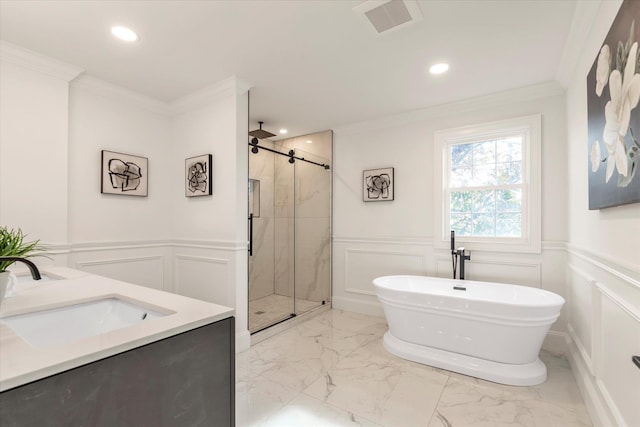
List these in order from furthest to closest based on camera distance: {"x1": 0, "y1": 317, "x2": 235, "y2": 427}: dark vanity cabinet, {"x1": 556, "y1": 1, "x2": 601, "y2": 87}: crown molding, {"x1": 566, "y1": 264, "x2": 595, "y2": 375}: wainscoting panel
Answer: {"x1": 566, "y1": 264, "x2": 595, "y2": 375}: wainscoting panel
{"x1": 556, "y1": 1, "x2": 601, "y2": 87}: crown molding
{"x1": 0, "y1": 317, "x2": 235, "y2": 427}: dark vanity cabinet

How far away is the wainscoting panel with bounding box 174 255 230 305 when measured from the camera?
2887 mm

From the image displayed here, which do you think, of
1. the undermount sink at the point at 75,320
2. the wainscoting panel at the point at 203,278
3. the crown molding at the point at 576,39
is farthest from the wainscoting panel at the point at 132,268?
the crown molding at the point at 576,39

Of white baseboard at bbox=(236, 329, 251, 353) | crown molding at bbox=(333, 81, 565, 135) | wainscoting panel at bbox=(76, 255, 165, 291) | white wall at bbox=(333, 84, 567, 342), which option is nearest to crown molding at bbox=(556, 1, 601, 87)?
crown molding at bbox=(333, 81, 565, 135)

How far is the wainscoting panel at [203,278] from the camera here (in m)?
2.89

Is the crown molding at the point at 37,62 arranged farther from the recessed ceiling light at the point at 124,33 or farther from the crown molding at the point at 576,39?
the crown molding at the point at 576,39

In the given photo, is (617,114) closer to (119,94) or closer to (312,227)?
(312,227)

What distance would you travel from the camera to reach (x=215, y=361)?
1039mm

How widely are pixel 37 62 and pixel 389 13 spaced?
2.74m

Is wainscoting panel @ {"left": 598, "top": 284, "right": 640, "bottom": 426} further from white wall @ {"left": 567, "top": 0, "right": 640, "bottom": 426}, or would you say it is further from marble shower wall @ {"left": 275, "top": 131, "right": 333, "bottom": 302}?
marble shower wall @ {"left": 275, "top": 131, "right": 333, "bottom": 302}

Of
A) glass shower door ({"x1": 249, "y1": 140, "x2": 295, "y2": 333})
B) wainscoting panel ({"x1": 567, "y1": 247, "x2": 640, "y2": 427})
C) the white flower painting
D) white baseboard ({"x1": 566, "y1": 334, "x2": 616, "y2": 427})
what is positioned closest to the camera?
the white flower painting

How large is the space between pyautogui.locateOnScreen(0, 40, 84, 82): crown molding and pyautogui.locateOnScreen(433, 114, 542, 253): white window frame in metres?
3.59

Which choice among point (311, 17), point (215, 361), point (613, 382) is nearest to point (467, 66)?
point (311, 17)

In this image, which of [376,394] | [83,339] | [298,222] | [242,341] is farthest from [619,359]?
[298,222]

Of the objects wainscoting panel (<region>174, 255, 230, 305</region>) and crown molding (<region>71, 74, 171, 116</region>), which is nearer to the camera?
crown molding (<region>71, 74, 171, 116</region>)
